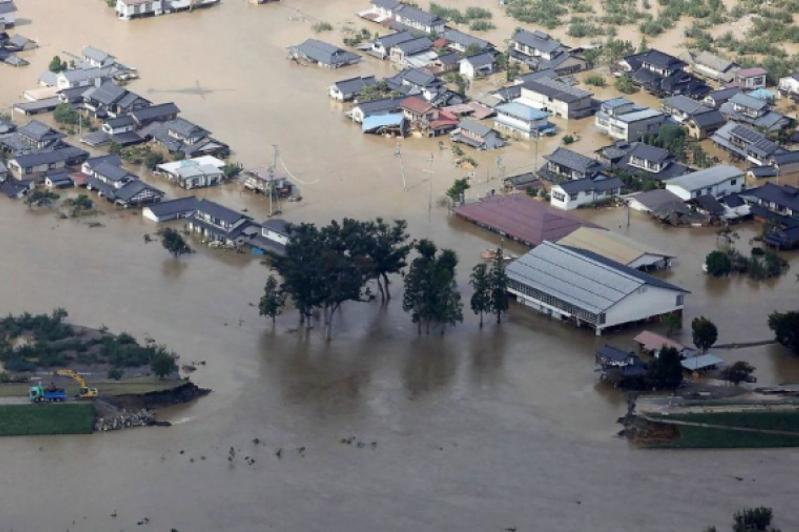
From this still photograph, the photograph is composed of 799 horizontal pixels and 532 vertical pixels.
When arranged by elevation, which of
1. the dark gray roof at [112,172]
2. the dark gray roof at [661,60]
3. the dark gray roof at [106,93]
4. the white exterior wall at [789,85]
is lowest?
the dark gray roof at [106,93]

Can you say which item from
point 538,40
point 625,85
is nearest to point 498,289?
point 625,85

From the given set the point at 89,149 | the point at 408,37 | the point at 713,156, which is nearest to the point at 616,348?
the point at 713,156

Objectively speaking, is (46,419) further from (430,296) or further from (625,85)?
(625,85)

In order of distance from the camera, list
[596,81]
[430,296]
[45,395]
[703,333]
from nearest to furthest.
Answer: [45,395] < [703,333] < [430,296] < [596,81]

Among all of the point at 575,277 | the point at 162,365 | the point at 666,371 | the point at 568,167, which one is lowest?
the point at 568,167

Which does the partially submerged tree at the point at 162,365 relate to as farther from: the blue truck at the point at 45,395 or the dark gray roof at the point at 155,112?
the dark gray roof at the point at 155,112

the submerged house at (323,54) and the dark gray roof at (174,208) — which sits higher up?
the dark gray roof at (174,208)

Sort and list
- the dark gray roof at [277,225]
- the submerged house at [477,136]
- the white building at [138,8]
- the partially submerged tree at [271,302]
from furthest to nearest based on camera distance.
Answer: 1. the white building at [138,8]
2. the submerged house at [477,136]
3. the dark gray roof at [277,225]
4. the partially submerged tree at [271,302]

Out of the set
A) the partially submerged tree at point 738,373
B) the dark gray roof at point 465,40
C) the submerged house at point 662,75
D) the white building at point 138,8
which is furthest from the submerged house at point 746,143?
the white building at point 138,8
